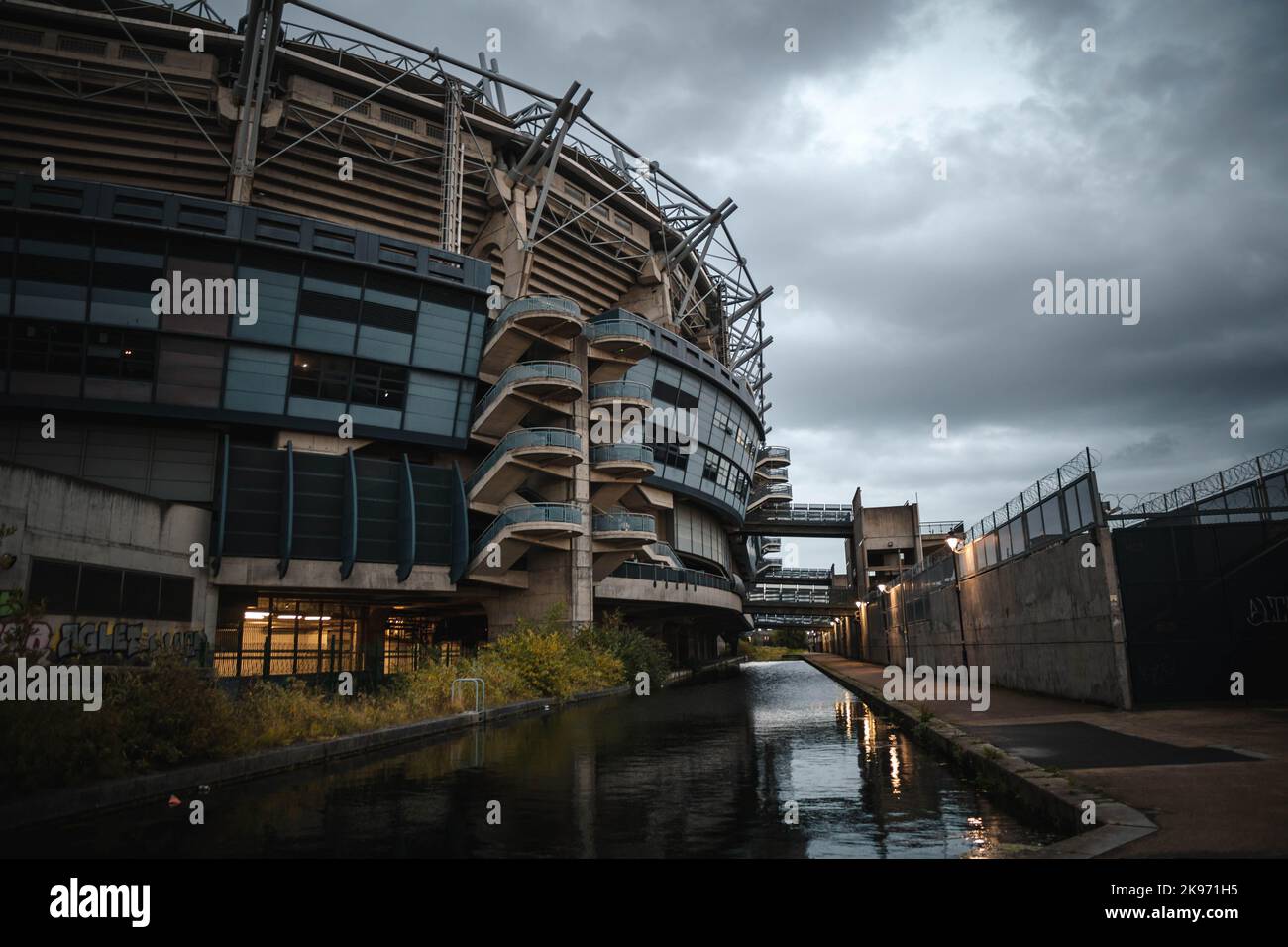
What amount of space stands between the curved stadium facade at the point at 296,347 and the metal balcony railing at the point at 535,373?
0.16 meters

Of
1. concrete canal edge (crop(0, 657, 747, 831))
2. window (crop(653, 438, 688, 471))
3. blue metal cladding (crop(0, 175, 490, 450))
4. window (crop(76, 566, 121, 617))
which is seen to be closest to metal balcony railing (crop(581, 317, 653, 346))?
blue metal cladding (crop(0, 175, 490, 450))

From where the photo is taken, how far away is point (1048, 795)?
26.9 ft

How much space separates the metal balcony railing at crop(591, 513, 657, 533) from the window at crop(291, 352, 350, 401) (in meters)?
13.7

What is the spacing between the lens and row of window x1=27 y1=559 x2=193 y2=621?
23406 millimetres

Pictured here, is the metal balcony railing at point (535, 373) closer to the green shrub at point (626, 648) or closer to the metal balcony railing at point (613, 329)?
the metal balcony railing at point (613, 329)

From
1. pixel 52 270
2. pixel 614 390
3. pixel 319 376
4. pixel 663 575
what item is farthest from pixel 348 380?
pixel 663 575

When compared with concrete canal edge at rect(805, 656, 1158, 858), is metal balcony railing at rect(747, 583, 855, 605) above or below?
above

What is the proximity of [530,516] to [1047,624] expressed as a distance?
23.1m

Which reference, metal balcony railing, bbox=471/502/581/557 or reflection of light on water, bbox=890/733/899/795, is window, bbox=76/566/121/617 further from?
reflection of light on water, bbox=890/733/899/795

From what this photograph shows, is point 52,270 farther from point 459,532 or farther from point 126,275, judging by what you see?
point 459,532

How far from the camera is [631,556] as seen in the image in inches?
1847

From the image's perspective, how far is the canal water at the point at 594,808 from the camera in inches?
305

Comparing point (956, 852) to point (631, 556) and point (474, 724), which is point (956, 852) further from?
point (631, 556)

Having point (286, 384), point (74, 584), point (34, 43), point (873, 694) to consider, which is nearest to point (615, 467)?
point (286, 384)
